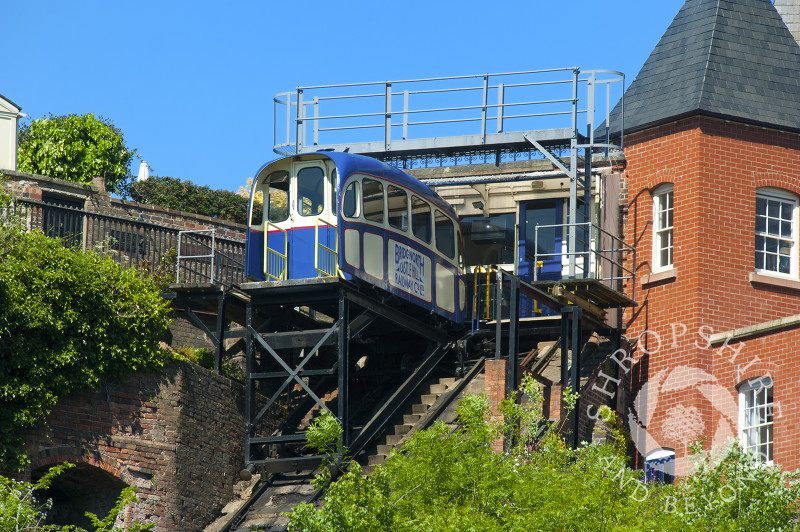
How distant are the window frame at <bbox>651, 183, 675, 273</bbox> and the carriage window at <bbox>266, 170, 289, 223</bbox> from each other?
7.30m

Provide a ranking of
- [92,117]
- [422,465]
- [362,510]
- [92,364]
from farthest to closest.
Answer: [92,117], [92,364], [422,465], [362,510]

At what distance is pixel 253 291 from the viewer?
25906 millimetres

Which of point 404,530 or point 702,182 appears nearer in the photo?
point 404,530

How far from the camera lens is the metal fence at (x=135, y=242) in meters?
27.9

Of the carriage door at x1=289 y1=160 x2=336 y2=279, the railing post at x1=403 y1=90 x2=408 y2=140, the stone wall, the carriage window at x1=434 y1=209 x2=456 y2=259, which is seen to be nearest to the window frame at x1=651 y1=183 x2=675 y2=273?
the carriage window at x1=434 y1=209 x2=456 y2=259

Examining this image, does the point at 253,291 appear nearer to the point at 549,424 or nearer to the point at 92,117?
the point at 549,424

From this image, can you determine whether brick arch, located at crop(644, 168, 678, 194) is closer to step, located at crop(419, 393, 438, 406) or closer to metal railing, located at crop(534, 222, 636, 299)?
metal railing, located at crop(534, 222, 636, 299)

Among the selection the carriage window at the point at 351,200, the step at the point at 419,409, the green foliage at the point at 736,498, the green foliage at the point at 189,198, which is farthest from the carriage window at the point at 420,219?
the green foliage at the point at 189,198

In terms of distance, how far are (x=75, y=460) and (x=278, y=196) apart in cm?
603

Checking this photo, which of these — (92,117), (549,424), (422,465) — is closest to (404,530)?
(422,465)

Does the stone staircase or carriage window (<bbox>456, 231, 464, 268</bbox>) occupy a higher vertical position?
carriage window (<bbox>456, 231, 464, 268</bbox>)

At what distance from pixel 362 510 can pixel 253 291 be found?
337 inches

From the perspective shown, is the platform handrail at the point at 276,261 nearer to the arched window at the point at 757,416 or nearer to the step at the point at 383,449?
the step at the point at 383,449

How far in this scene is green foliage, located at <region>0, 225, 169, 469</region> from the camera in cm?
2295
